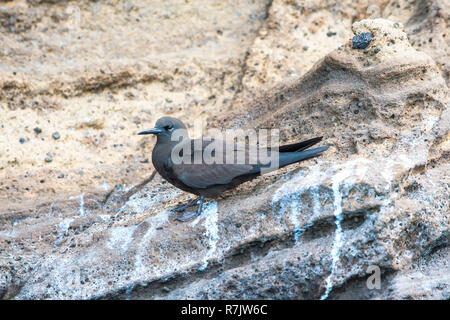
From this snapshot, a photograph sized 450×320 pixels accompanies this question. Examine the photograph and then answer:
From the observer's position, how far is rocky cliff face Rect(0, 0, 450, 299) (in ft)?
13.4

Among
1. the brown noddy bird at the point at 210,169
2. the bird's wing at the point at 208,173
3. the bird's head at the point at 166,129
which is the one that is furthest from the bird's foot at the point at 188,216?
the bird's head at the point at 166,129

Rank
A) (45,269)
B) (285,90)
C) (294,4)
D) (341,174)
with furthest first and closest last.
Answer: (294,4) → (285,90) → (45,269) → (341,174)

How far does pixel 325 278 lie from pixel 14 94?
3971 millimetres

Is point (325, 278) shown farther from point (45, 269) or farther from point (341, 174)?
point (45, 269)

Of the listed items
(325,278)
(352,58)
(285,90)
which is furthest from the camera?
(285,90)

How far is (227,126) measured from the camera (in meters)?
5.84

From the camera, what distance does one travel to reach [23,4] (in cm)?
657

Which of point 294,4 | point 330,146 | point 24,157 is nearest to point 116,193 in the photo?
point 24,157

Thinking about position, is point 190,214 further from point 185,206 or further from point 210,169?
point 210,169

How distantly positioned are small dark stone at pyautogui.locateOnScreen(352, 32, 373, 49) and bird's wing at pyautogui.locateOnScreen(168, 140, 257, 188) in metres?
1.51

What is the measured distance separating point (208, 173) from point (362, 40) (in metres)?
1.81

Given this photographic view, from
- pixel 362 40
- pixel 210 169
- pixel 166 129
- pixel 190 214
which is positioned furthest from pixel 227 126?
pixel 362 40

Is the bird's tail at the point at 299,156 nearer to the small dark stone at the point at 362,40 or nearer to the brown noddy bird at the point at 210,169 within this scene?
the brown noddy bird at the point at 210,169

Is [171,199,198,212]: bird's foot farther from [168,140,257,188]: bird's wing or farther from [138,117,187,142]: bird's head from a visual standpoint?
[138,117,187,142]: bird's head
